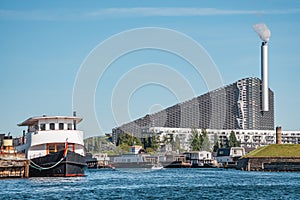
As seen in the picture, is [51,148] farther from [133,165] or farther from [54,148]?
[133,165]

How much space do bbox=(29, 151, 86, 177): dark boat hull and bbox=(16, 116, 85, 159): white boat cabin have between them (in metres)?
2.08

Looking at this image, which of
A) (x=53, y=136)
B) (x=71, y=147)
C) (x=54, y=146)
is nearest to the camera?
(x=53, y=136)

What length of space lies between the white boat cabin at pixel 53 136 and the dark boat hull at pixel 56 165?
81.8 inches

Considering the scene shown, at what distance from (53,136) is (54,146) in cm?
163

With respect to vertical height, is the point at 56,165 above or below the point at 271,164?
above

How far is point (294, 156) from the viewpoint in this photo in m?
130

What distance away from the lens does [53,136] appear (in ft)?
269

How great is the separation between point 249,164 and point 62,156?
222 ft

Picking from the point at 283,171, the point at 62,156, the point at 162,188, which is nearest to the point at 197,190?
the point at 162,188

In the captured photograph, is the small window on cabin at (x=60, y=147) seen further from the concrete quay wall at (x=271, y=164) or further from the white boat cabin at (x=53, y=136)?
the concrete quay wall at (x=271, y=164)

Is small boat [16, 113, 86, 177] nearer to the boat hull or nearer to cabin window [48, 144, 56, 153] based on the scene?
cabin window [48, 144, 56, 153]

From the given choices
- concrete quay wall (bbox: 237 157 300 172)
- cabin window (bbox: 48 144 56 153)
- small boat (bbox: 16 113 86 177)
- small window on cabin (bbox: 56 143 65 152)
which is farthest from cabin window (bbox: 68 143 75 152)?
concrete quay wall (bbox: 237 157 300 172)

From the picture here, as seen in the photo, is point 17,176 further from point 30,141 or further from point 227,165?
point 227,165

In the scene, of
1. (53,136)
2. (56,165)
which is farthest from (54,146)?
(56,165)
